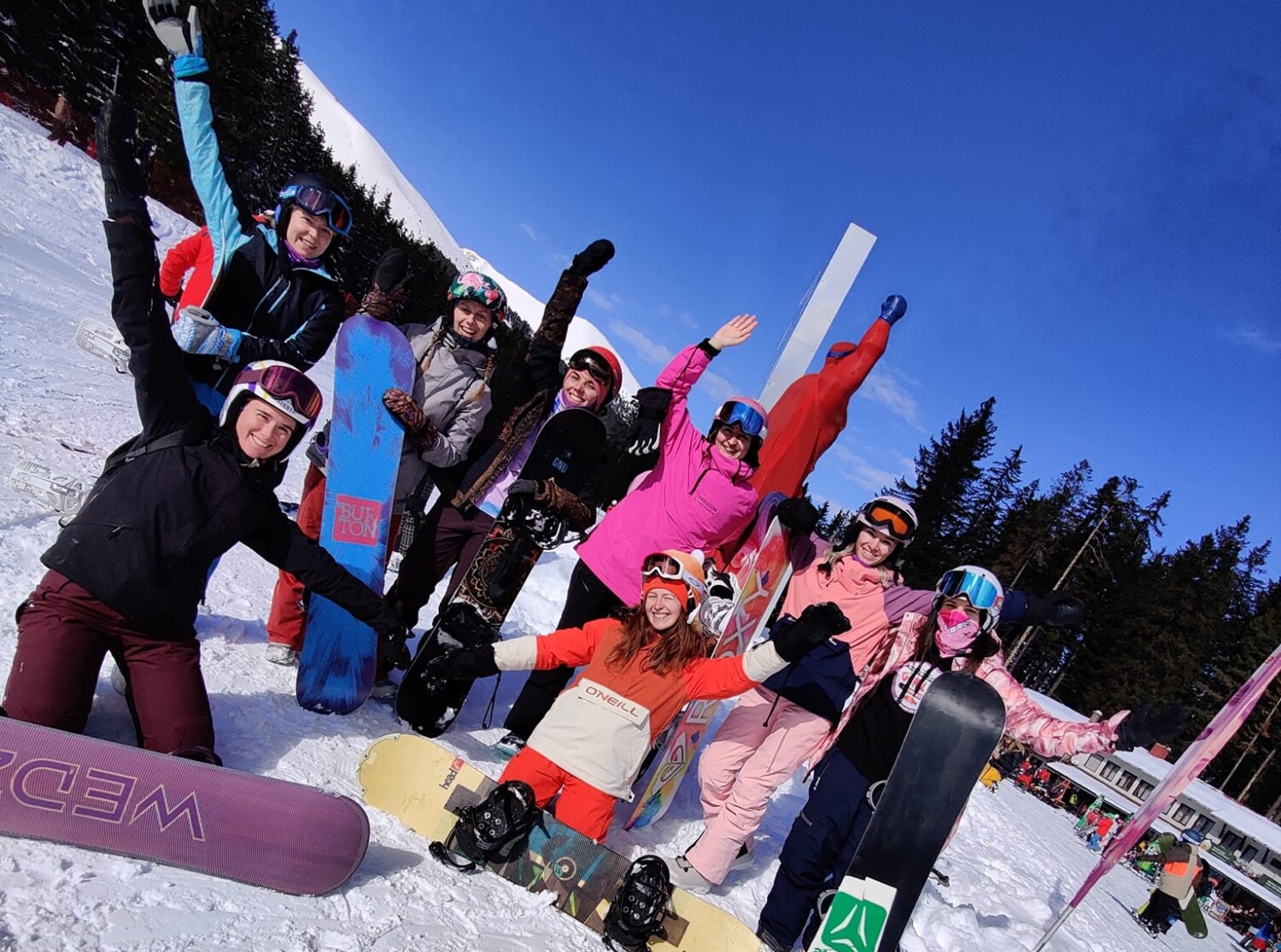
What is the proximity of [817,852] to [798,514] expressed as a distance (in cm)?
177

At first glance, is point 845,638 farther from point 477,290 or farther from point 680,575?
point 477,290

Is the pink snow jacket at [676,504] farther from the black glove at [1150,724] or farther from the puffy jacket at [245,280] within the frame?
the black glove at [1150,724]

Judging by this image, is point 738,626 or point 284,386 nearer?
point 284,386

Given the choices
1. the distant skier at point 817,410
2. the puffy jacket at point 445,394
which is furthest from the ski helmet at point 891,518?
the puffy jacket at point 445,394

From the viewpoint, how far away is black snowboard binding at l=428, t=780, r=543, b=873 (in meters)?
2.92

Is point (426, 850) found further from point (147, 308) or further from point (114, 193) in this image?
point (114, 193)

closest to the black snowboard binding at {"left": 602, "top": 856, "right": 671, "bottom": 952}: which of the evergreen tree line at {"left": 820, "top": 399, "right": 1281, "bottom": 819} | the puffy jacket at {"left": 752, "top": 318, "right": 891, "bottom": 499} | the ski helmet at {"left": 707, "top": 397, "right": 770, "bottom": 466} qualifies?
the ski helmet at {"left": 707, "top": 397, "right": 770, "bottom": 466}

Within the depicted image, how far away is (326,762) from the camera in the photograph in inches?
129

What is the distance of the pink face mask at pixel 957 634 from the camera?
11.3 feet

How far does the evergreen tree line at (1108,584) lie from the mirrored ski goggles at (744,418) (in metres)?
28.6

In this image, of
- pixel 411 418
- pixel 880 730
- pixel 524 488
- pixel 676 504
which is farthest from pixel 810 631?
pixel 411 418

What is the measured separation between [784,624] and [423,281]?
143 ft

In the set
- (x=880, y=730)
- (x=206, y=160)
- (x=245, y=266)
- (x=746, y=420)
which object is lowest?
(x=880, y=730)

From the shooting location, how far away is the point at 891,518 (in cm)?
387
